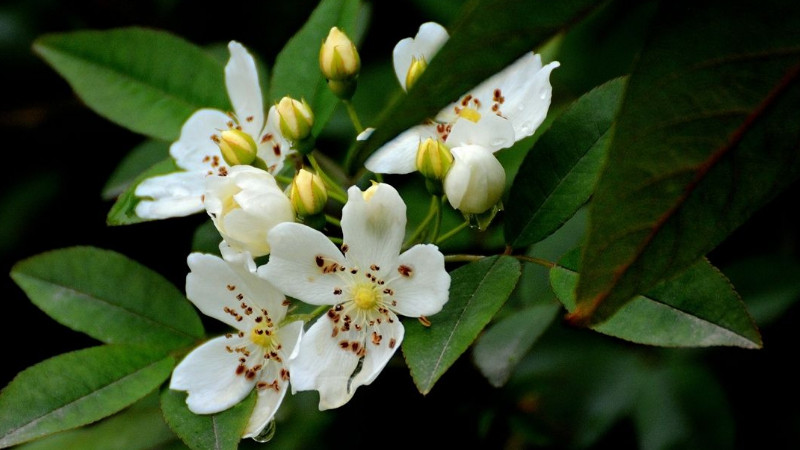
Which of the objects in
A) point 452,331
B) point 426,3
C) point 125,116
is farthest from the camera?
point 426,3

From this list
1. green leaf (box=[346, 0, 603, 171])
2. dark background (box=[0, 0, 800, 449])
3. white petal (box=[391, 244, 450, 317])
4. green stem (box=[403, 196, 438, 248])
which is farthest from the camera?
dark background (box=[0, 0, 800, 449])

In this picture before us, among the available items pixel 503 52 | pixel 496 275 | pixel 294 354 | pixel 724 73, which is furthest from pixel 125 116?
pixel 724 73

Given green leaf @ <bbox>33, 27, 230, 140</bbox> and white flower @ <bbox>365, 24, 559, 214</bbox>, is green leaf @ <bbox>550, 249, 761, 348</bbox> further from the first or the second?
green leaf @ <bbox>33, 27, 230, 140</bbox>

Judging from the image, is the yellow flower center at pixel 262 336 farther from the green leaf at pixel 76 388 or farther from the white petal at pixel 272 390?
the green leaf at pixel 76 388

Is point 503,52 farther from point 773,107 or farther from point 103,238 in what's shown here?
point 103,238

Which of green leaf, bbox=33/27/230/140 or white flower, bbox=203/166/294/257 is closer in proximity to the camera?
white flower, bbox=203/166/294/257

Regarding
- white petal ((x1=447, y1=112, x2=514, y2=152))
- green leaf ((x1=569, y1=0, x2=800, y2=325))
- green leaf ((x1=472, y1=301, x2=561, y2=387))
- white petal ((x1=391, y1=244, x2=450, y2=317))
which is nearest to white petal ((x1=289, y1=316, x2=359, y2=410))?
white petal ((x1=391, y1=244, x2=450, y2=317))

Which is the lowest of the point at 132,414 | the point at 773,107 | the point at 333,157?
the point at 132,414
